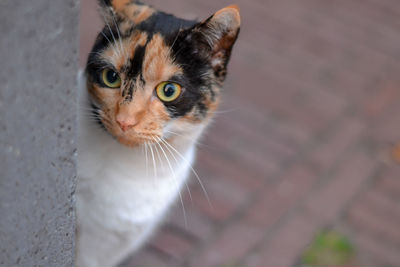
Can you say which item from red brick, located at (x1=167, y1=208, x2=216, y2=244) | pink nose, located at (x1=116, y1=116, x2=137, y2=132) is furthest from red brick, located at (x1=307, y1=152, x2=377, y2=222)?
pink nose, located at (x1=116, y1=116, x2=137, y2=132)

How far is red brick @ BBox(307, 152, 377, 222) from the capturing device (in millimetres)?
2936

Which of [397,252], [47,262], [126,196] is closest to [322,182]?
[397,252]

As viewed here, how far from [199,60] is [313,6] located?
2946 mm

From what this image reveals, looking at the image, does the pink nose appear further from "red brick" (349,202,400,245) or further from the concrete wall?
"red brick" (349,202,400,245)

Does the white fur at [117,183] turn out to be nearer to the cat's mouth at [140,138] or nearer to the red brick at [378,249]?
the cat's mouth at [140,138]

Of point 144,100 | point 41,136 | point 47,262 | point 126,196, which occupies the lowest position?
point 47,262

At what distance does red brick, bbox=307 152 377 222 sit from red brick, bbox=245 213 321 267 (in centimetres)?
11

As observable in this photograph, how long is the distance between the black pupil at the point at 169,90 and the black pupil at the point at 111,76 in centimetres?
16

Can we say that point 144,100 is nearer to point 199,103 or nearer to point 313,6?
point 199,103

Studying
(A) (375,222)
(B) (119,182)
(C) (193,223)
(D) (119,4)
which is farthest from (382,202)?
(D) (119,4)

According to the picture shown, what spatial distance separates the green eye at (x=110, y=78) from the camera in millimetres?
1611

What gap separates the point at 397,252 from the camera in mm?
2785

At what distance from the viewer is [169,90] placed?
1.62 meters

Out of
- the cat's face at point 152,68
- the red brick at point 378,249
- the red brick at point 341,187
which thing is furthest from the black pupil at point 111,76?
the red brick at point 378,249
